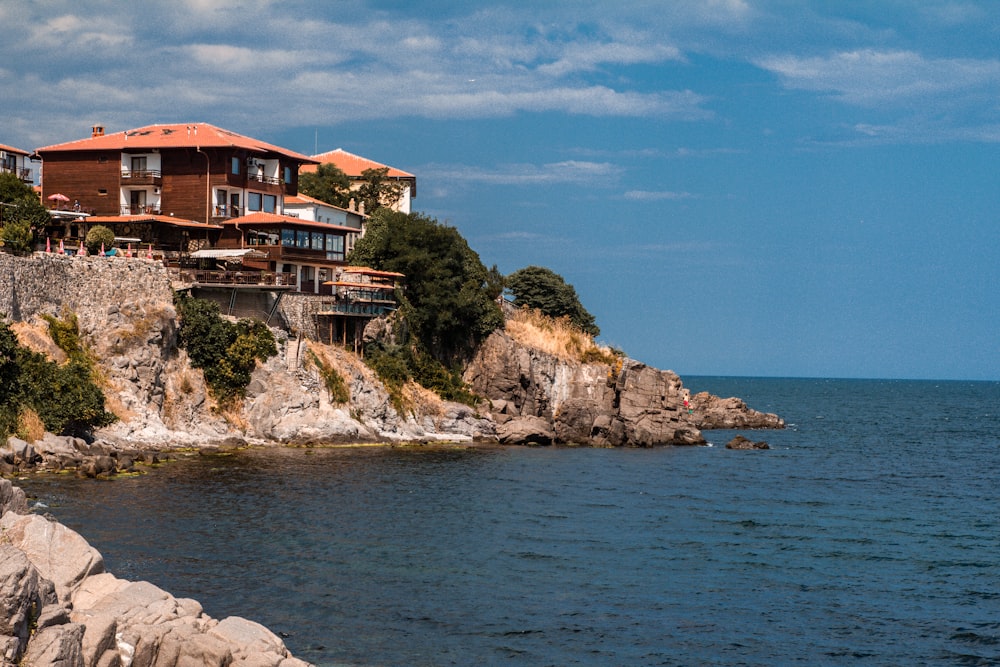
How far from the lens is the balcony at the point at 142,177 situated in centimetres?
7144

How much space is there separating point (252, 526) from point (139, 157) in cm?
4488

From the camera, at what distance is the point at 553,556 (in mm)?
32344

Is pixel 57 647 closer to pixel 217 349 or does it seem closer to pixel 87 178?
pixel 217 349

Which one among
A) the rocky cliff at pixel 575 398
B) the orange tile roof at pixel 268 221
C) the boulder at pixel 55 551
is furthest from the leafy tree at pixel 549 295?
the boulder at pixel 55 551

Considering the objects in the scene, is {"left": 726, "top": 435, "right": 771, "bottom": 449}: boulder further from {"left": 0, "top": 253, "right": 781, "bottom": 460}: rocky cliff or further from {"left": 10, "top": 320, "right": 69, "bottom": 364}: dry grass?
{"left": 10, "top": 320, "right": 69, "bottom": 364}: dry grass

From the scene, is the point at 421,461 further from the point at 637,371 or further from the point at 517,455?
the point at 637,371

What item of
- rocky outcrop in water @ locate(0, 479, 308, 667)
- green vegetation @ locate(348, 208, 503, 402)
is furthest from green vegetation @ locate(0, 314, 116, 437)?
rocky outcrop in water @ locate(0, 479, 308, 667)

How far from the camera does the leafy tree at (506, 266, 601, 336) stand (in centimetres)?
9044

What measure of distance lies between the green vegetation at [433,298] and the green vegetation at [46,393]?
69.3 feet

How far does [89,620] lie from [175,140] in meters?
58.5

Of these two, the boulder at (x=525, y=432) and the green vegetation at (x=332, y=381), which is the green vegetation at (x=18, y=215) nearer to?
the green vegetation at (x=332, y=381)

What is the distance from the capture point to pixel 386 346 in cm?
6669

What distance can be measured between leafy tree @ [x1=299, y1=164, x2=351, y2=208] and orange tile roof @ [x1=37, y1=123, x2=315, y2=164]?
11.8m

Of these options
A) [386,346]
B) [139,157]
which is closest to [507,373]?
[386,346]
